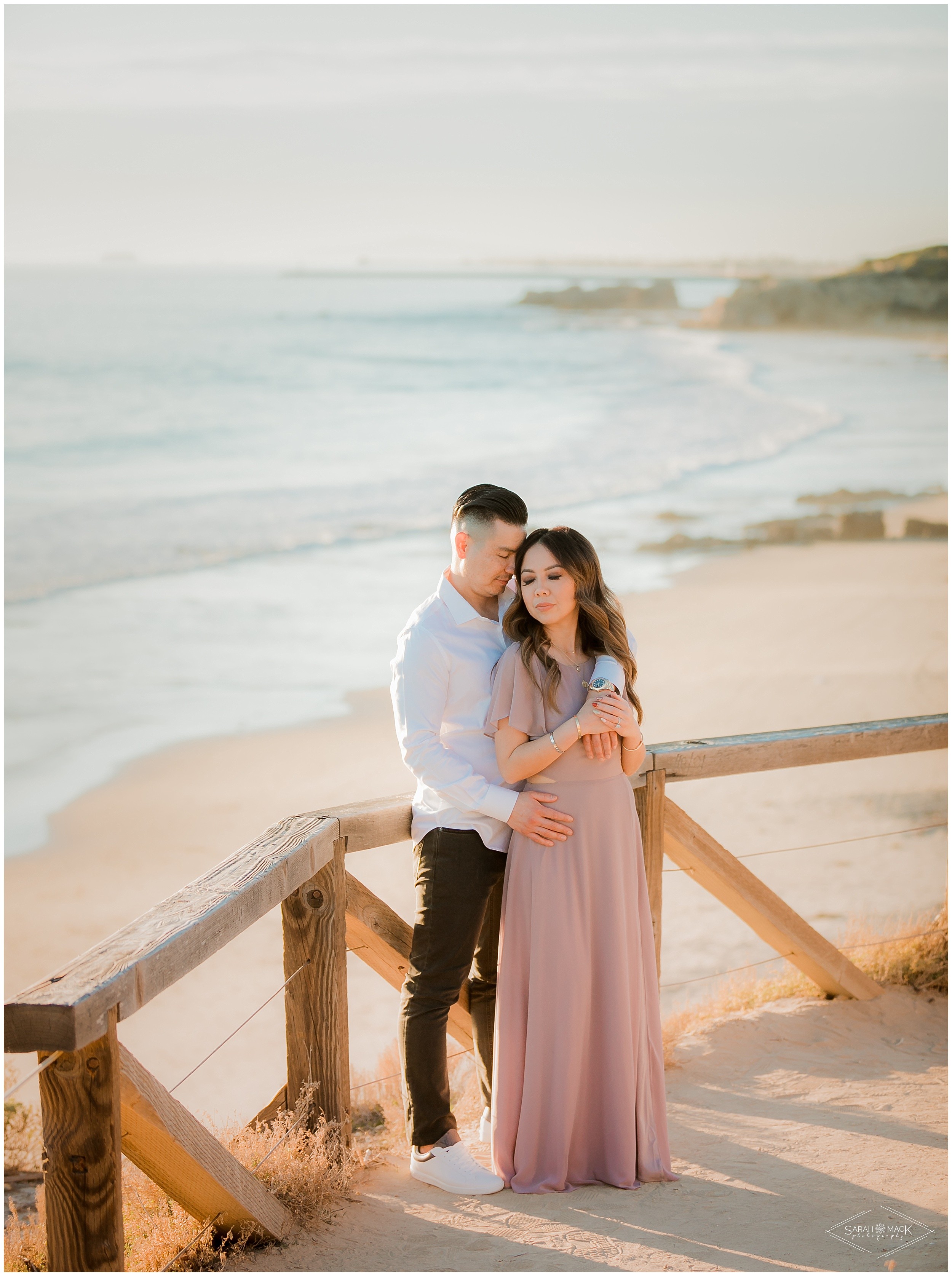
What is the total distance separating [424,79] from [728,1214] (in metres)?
70.9

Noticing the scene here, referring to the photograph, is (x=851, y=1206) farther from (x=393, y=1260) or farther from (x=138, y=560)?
(x=138, y=560)

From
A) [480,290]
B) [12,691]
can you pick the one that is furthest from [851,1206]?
[480,290]

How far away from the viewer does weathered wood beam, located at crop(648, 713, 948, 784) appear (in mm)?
3787

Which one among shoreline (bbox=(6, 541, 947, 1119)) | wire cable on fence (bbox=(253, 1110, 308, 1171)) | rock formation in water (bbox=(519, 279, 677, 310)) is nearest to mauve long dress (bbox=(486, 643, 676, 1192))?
wire cable on fence (bbox=(253, 1110, 308, 1171))

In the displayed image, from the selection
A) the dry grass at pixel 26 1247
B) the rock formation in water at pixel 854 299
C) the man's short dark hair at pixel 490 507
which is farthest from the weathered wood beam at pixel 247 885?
the rock formation in water at pixel 854 299

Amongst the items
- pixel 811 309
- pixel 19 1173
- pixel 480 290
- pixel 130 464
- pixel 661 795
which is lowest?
pixel 19 1173

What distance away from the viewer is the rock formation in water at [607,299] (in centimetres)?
7831

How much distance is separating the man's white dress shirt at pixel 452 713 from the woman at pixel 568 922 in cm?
9

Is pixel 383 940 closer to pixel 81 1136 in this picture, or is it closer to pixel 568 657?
pixel 568 657

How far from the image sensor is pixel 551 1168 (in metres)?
3.14

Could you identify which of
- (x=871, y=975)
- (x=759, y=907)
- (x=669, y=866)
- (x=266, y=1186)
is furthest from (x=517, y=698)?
(x=669, y=866)

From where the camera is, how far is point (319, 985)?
126 inches

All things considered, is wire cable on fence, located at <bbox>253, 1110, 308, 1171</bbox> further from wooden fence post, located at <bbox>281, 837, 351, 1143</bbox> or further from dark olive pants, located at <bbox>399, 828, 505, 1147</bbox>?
dark olive pants, located at <bbox>399, 828, 505, 1147</bbox>

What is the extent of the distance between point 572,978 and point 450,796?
0.60 meters
